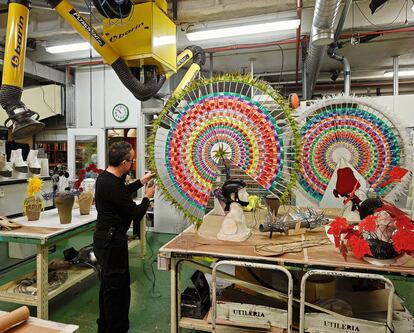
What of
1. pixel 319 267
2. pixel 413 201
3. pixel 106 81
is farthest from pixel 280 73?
pixel 319 267

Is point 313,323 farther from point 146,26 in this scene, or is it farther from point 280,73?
point 280,73

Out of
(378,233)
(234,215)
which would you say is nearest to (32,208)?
(234,215)

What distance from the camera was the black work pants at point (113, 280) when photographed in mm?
2156

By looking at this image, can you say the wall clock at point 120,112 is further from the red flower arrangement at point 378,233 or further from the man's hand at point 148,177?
the red flower arrangement at point 378,233

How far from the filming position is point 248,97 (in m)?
1.93

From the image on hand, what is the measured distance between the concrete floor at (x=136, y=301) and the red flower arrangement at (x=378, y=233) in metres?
1.53

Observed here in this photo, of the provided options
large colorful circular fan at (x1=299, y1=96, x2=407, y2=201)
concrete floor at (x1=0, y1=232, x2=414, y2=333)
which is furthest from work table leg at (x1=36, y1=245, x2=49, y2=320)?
large colorful circular fan at (x1=299, y1=96, x2=407, y2=201)

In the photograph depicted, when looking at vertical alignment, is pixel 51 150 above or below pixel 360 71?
below

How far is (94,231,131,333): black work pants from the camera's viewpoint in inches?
84.9

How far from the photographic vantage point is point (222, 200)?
226 cm

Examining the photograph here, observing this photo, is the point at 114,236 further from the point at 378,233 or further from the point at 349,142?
the point at 349,142

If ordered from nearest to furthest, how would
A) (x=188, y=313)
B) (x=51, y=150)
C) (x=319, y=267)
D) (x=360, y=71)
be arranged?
(x=319, y=267)
(x=188, y=313)
(x=360, y=71)
(x=51, y=150)

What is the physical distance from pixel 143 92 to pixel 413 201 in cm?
281

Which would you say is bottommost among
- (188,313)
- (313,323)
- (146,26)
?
(188,313)
